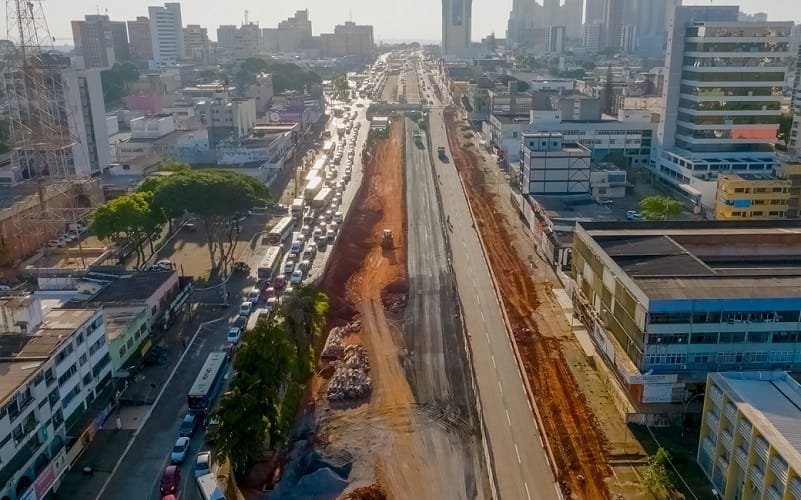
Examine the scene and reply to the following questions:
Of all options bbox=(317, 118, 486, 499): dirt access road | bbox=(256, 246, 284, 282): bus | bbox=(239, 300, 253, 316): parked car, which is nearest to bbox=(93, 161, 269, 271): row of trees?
bbox=(256, 246, 284, 282): bus

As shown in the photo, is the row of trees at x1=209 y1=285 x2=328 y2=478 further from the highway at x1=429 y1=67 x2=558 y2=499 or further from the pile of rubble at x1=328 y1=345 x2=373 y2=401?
the highway at x1=429 y1=67 x2=558 y2=499

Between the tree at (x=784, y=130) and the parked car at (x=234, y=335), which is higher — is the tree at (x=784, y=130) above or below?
above

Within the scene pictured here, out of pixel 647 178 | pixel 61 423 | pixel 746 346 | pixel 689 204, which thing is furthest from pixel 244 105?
pixel 746 346

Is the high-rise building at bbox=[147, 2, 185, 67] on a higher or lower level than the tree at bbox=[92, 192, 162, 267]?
higher

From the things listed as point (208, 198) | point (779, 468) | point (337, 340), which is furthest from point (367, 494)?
point (208, 198)

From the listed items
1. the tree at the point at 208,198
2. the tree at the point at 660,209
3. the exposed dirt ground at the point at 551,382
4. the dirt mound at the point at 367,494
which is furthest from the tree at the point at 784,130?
the dirt mound at the point at 367,494

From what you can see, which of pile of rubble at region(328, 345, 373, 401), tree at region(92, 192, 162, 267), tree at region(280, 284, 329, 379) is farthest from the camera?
tree at region(92, 192, 162, 267)

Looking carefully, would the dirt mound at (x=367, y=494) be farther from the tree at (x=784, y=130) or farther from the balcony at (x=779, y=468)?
the tree at (x=784, y=130)
